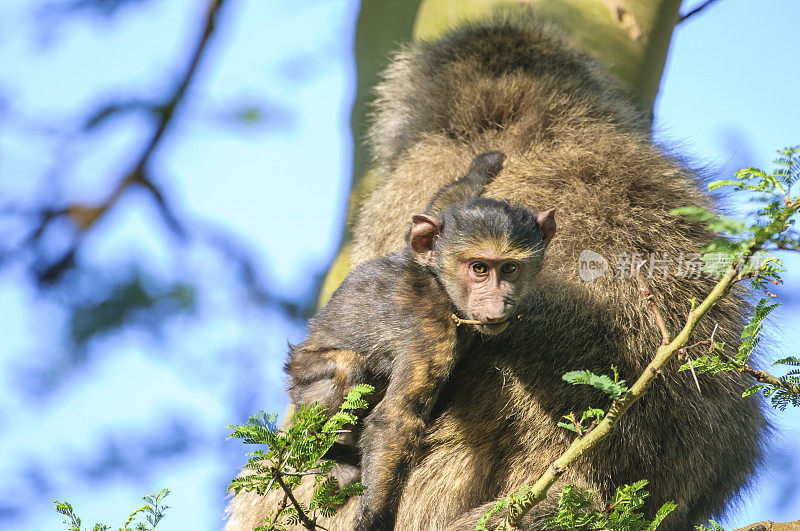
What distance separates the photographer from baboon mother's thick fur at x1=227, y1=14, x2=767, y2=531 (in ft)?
13.9

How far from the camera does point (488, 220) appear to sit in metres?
3.90

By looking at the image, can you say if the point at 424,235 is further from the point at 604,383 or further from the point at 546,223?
the point at 604,383

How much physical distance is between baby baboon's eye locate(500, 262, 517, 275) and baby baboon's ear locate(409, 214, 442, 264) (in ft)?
1.31

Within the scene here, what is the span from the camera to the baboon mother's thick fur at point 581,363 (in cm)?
422

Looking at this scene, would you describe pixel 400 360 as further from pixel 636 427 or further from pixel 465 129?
pixel 465 129

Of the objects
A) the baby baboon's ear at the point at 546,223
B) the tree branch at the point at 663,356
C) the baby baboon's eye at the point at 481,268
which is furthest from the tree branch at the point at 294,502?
the baby baboon's ear at the point at 546,223

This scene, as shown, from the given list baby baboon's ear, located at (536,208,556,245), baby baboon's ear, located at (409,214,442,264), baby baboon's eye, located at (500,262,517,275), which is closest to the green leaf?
baby baboon's eye, located at (500,262,517,275)

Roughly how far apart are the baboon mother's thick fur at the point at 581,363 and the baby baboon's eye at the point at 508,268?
44 centimetres

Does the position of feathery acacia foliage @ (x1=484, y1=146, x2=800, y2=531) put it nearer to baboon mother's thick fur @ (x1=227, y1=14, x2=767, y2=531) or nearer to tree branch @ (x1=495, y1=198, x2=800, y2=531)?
tree branch @ (x1=495, y1=198, x2=800, y2=531)

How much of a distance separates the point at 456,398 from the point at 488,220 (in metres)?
1.03

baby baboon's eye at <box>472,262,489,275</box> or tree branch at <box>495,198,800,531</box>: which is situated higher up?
baby baboon's eye at <box>472,262,489,275</box>

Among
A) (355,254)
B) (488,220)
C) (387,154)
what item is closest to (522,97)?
(387,154)

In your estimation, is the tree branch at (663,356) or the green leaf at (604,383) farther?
the green leaf at (604,383)

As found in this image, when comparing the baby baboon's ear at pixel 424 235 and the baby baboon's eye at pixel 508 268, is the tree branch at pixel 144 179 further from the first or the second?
the baby baboon's eye at pixel 508 268
